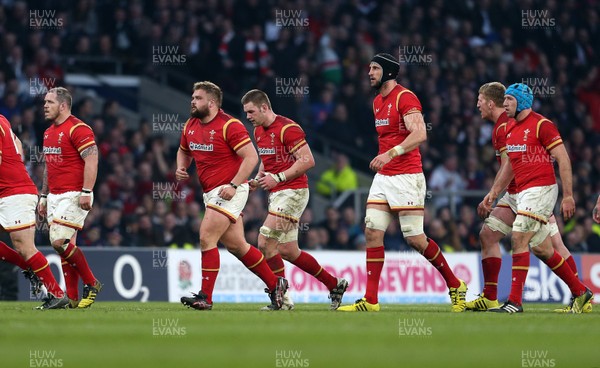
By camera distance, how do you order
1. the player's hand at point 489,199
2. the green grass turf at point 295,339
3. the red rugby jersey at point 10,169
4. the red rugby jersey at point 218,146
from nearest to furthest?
the green grass turf at point 295,339
the red rugby jersey at point 218,146
the red rugby jersey at point 10,169
the player's hand at point 489,199

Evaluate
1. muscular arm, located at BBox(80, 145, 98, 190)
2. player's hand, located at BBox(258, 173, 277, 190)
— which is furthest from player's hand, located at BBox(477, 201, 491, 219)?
muscular arm, located at BBox(80, 145, 98, 190)

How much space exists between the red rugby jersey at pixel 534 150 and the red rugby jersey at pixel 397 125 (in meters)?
1.15

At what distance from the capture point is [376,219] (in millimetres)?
14117

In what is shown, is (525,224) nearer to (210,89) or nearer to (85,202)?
(210,89)

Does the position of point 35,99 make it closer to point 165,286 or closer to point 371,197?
point 165,286

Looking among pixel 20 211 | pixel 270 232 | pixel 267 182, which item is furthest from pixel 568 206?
pixel 20 211

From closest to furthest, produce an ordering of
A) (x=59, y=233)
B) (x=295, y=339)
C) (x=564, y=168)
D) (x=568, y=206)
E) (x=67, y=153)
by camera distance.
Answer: (x=295, y=339), (x=568, y=206), (x=564, y=168), (x=59, y=233), (x=67, y=153)

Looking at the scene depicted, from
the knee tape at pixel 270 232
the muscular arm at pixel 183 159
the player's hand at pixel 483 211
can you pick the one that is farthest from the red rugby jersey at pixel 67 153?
the player's hand at pixel 483 211

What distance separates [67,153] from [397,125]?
390 cm

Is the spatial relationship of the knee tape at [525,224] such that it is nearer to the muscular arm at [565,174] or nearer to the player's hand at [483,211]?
the muscular arm at [565,174]

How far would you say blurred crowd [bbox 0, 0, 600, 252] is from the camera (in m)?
22.7

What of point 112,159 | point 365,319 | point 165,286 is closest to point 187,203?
point 112,159

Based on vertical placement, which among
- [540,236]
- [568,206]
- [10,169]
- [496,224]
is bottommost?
[540,236]

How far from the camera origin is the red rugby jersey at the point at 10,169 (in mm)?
14008
